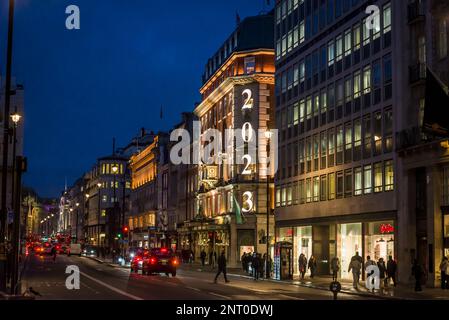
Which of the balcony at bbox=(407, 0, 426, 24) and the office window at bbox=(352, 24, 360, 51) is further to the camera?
the office window at bbox=(352, 24, 360, 51)

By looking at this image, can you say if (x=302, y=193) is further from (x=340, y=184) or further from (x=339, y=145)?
(x=339, y=145)

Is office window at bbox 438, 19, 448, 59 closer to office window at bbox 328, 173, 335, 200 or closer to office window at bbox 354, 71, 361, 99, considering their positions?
office window at bbox 354, 71, 361, 99

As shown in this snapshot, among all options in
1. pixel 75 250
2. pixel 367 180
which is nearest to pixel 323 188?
pixel 367 180

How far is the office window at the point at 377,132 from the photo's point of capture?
163 ft

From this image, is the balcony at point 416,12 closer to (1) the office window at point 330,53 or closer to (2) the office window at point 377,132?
(2) the office window at point 377,132

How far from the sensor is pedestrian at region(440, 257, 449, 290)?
3943 centimetres

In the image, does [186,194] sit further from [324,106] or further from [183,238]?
[324,106]

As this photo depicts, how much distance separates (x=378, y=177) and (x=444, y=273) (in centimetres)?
1120

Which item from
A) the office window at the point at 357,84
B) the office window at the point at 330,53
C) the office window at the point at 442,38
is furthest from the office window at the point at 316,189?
the office window at the point at 442,38

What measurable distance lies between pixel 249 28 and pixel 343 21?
25924 millimetres

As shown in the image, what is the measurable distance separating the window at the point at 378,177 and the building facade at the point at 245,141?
25.2 m

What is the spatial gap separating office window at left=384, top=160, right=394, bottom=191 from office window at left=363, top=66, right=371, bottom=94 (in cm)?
556

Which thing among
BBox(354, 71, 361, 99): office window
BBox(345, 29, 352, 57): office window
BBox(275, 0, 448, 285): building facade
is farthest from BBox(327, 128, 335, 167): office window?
BBox(345, 29, 352, 57): office window

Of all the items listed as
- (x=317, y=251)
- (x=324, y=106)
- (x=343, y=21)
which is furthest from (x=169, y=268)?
(x=343, y=21)
